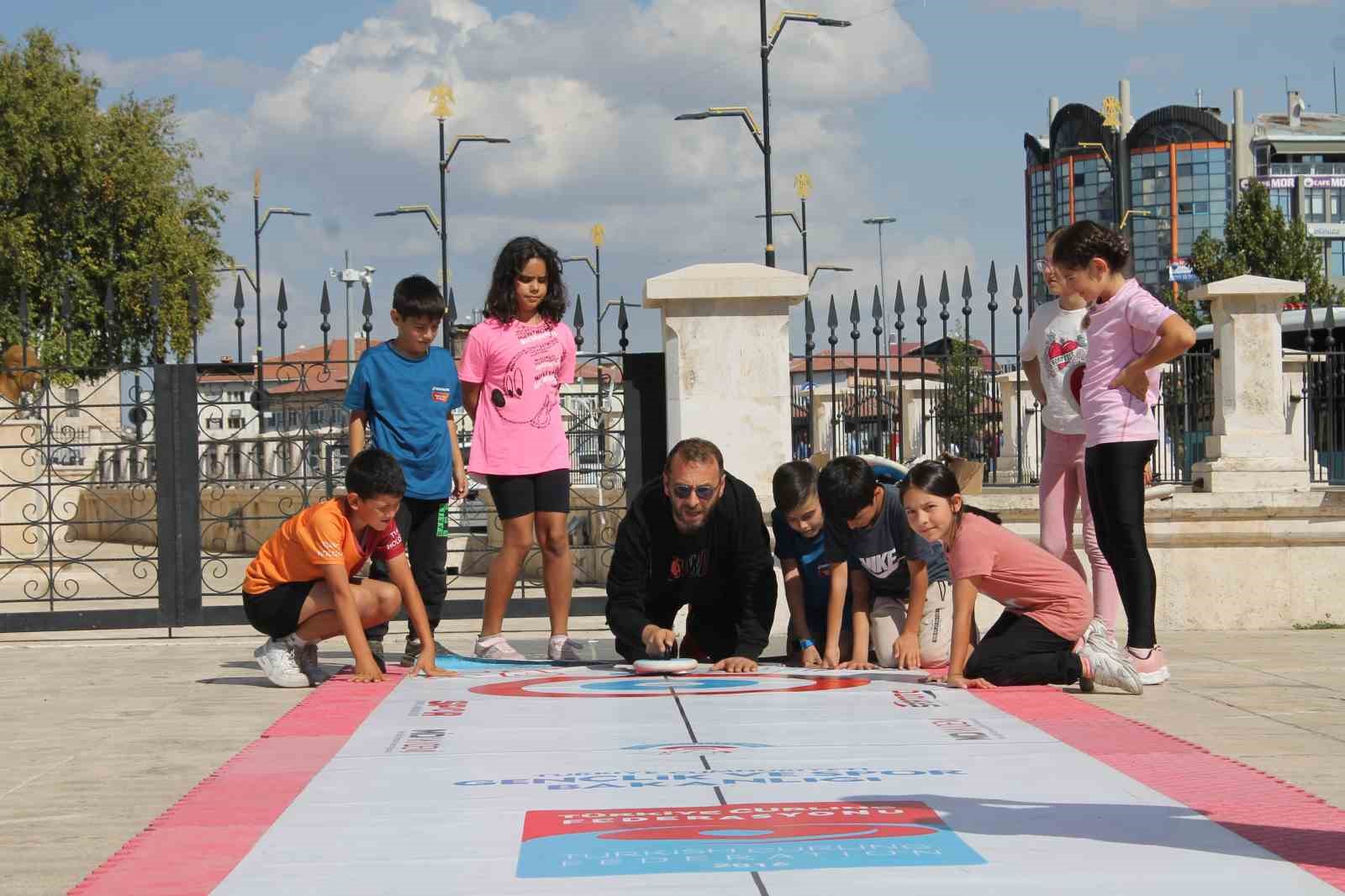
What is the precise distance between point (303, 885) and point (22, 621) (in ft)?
21.3

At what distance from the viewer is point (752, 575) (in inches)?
257

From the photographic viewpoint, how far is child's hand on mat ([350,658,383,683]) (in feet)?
20.5

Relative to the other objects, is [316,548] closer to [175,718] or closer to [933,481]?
[175,718]

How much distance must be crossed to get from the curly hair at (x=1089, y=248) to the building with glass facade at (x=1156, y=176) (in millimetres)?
86877

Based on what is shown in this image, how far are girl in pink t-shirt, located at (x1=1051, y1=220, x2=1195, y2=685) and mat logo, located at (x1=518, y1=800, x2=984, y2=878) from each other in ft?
8.43

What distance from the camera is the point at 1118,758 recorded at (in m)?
→ 4.32

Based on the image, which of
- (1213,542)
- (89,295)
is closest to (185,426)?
(1213,542)

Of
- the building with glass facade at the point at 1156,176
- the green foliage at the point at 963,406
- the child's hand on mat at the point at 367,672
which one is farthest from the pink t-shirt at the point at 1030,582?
the building with glass facade at the point at 1156,176

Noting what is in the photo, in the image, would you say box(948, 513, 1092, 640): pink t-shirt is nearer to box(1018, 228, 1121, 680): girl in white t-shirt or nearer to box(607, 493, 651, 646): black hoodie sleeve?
box(1018, 228, 1121, 680): girl in white t-shirt

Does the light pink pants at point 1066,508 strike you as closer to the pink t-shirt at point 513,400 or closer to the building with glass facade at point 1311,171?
the pink t-shirt at point 513,400

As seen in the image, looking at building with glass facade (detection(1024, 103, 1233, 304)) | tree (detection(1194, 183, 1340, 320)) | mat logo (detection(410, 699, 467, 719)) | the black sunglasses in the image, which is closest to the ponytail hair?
the black sunglasses

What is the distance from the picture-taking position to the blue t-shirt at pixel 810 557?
21.7ft

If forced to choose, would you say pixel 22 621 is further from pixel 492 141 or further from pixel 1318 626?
pixel 492 141

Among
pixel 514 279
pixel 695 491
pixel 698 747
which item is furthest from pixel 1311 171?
pixel 698 747
